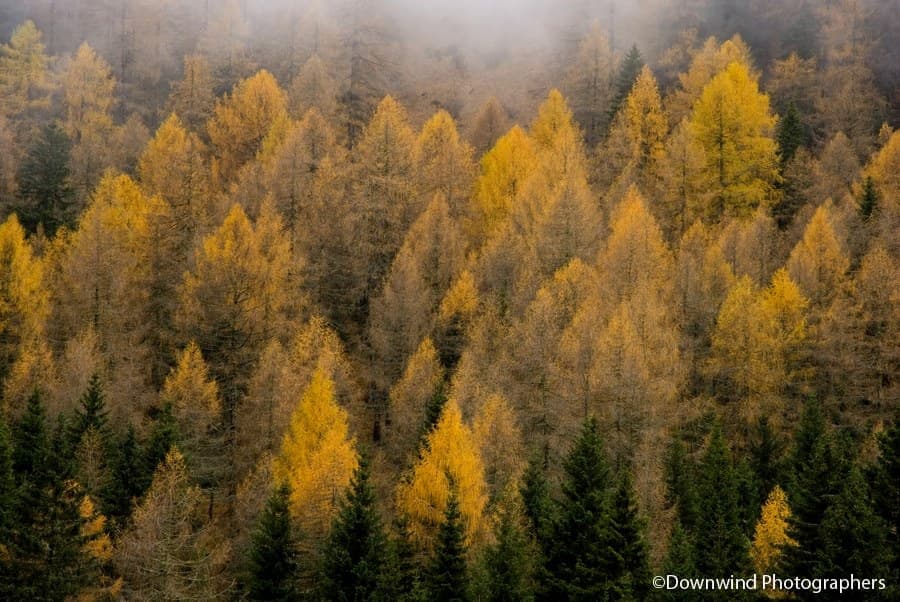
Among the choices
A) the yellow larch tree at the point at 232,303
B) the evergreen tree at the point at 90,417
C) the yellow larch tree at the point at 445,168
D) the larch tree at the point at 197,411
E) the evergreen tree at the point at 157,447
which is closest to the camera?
the evergreen tree at the point at 157,447

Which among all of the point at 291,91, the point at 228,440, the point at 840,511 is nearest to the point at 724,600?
the point at 840,511

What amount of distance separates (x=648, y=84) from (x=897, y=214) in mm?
22923

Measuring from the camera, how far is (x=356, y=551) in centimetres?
2947

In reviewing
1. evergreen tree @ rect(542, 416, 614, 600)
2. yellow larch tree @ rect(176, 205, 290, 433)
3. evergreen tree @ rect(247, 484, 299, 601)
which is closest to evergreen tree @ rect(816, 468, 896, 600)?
evergreen tree @ rect(542, 416, 614, 600)

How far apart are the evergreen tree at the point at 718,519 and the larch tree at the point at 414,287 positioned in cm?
1717

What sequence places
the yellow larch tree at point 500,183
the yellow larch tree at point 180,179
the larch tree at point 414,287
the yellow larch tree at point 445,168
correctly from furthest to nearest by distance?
the yellow larch tree at point 445,168 < the yellow larch tree at point 500,183 < the yellow larch tree at point 180,179 < the larch tree at point 414,287

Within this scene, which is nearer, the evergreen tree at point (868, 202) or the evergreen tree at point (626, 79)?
the evergreen tree at point (868, 202)

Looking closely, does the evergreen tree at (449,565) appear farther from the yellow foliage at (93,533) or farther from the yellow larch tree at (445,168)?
the yellow larch tree at (445,168)

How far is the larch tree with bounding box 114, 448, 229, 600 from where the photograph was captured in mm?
26141

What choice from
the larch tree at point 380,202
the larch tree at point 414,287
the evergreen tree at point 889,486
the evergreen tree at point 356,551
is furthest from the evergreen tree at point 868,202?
the evergreen tree at point 356,551

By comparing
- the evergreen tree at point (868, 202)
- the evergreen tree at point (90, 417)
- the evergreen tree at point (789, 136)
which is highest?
the evergreen tree at point (789, 136)

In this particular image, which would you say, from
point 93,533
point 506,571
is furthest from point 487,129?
point 506,571

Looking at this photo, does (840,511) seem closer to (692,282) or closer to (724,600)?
(724,600)

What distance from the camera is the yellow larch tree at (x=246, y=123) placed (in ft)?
213
